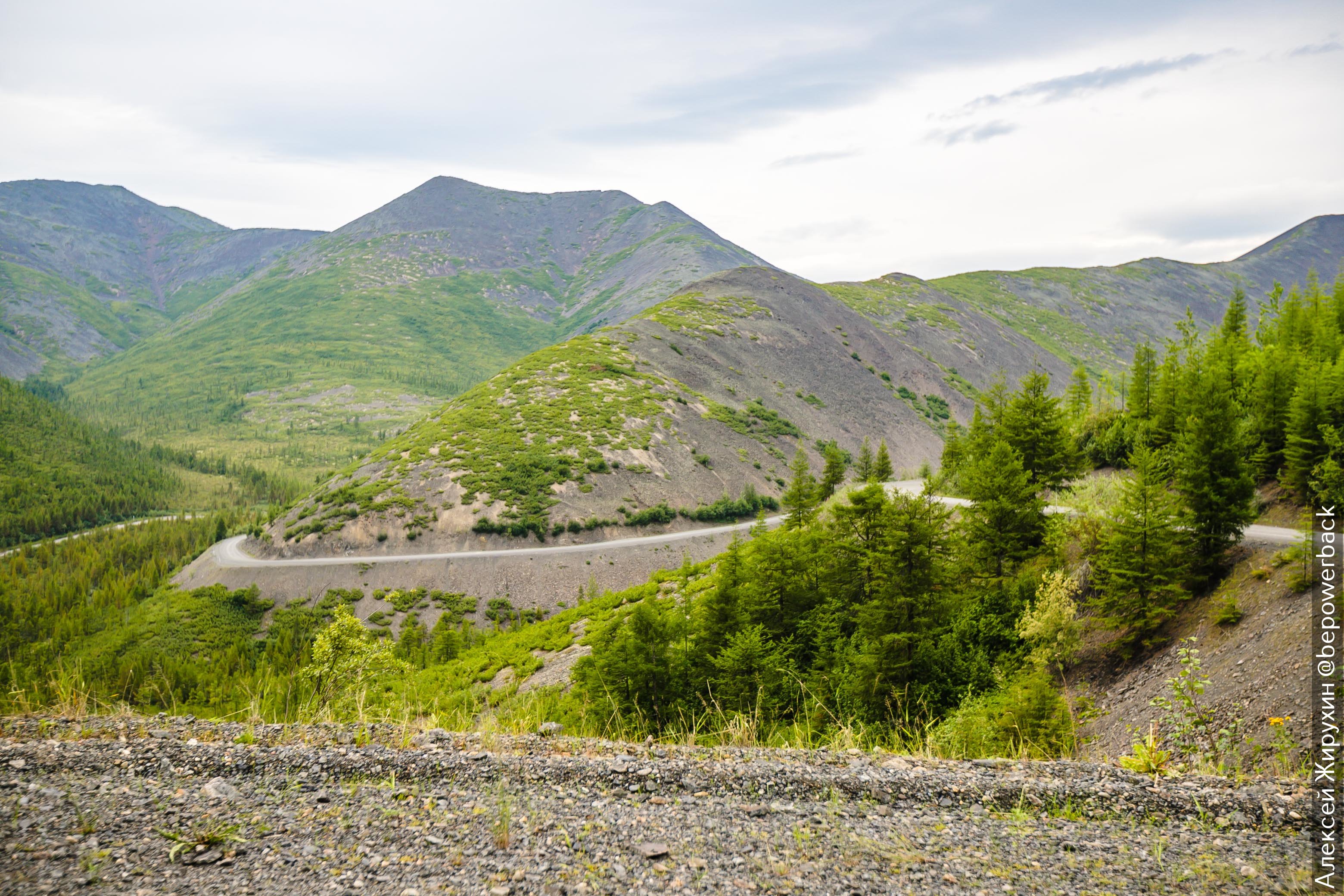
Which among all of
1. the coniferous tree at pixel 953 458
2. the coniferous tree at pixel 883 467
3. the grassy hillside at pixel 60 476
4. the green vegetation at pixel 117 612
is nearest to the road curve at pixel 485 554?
the coniferous tree at pixel 883 467

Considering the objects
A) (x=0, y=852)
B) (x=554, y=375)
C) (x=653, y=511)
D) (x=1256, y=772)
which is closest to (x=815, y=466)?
(x=653, y=511)

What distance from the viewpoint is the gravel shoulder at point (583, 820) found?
4.82 metres

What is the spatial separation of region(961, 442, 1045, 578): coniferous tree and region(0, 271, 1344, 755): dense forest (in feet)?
0.20

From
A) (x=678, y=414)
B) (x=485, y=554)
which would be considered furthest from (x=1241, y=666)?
(x=678, y=414)

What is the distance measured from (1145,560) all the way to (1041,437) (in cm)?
893

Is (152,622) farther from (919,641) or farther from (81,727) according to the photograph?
(919,641)

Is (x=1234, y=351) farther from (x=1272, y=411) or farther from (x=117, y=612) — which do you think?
(x=117, y=612)

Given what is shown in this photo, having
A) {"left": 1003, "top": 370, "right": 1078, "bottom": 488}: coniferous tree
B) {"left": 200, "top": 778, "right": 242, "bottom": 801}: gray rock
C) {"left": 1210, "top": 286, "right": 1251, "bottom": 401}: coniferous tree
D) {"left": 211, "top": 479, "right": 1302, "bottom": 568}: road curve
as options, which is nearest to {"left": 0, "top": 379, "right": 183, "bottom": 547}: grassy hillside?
{"left": 211, "top": 479, "right": 1302, "bottom": 568}: road curve

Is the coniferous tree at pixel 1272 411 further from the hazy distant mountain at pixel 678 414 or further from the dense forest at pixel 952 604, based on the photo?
the hazy distant mountain at pixel 678 414

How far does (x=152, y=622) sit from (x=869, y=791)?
6147cm

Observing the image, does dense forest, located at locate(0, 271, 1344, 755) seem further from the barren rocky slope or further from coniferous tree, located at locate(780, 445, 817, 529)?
the barren rocky slope

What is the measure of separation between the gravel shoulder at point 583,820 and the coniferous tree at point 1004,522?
→ 41.0ft

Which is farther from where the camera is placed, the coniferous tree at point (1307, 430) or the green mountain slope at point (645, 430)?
the green mountain slope at point (645, 430)

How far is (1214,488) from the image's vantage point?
14992 millimetres
